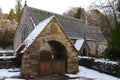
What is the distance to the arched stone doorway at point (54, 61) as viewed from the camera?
54.1ft

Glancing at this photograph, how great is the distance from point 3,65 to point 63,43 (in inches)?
262

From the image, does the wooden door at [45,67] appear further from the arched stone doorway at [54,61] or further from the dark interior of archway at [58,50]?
the dark interior of archway at [58,50]

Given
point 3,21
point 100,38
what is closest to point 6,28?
point 3,21

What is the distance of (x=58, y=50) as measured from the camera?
18750mm

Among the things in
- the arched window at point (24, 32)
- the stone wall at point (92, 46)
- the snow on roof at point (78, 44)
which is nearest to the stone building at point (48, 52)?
the arched window at point (24, 32)

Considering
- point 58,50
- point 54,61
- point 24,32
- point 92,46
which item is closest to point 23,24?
point 24,32

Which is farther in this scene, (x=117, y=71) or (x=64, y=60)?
(x=64, y=60)

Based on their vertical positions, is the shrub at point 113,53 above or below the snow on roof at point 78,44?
below

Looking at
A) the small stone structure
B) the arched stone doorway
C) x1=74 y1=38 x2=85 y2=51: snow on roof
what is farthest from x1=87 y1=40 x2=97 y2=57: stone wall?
the small stone structure

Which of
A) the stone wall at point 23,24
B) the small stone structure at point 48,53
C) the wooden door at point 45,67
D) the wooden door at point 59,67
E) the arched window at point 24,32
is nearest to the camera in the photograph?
the small stone structure at point 48,53

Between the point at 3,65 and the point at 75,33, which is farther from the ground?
the point at 75,33

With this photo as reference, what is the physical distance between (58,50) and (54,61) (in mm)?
1975

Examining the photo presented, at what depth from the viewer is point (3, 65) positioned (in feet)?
62.0

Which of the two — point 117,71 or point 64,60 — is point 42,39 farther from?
point 117,71
